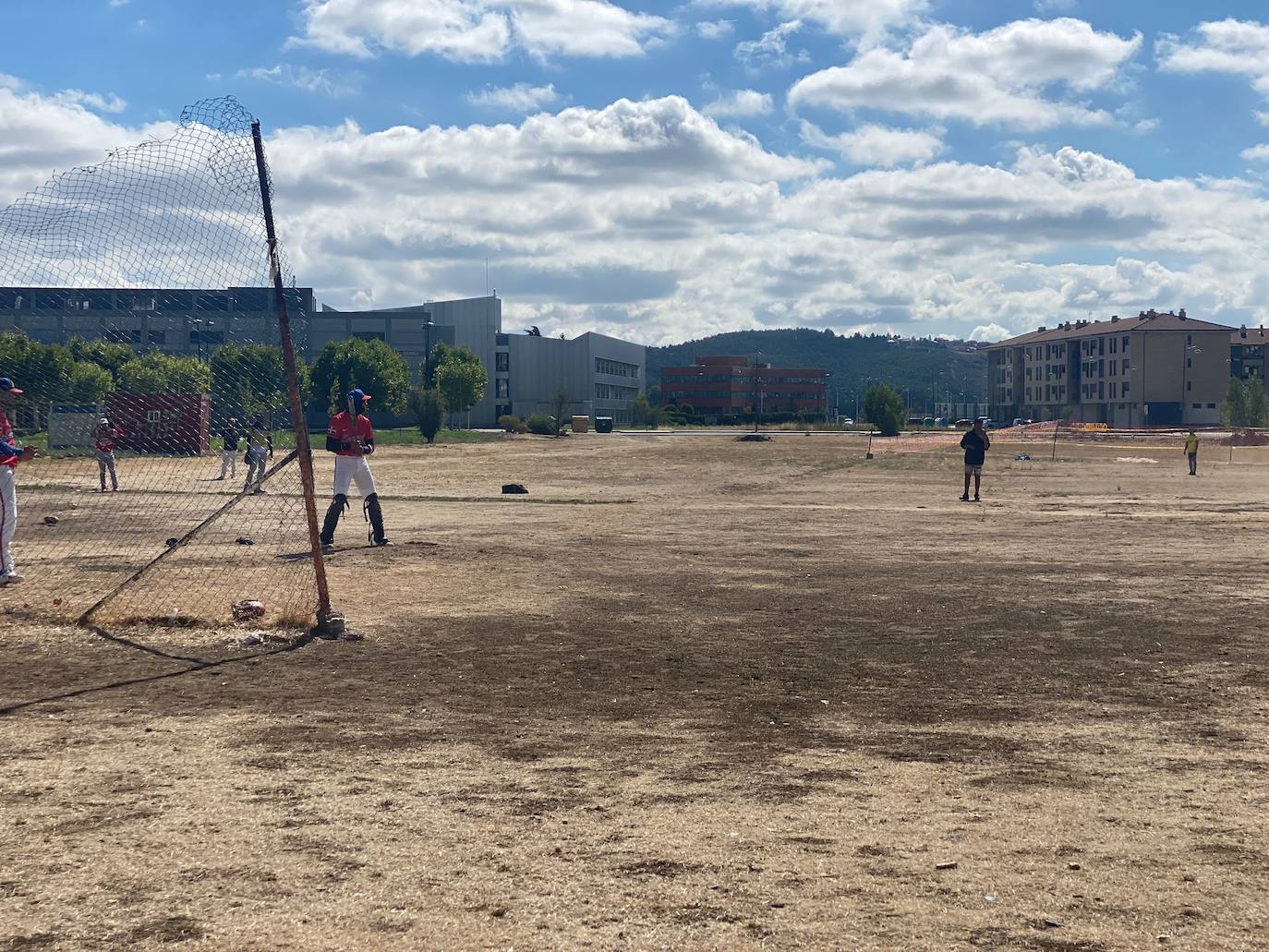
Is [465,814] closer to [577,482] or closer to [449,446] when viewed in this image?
[577,482]

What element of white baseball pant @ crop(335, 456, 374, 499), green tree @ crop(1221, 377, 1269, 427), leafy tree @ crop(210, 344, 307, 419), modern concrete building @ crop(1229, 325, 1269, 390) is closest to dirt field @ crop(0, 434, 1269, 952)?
leafy tree @ crop(210, 344, 307, 419)

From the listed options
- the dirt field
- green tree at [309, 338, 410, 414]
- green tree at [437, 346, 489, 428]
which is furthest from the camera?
green tree at [437, 346, 489, 428]

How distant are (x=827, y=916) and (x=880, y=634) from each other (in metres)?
6.33

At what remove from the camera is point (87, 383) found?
15641 mm

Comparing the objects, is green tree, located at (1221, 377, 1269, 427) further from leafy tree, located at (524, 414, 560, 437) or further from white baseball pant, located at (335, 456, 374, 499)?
white baseball pant, located at (335, 456, 374, 499)

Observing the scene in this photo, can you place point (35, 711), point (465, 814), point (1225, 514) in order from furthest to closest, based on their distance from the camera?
point (1225, 514)
point (35, 711)
point (465, 814)

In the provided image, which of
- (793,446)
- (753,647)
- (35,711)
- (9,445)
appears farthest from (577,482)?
→ (793,446)

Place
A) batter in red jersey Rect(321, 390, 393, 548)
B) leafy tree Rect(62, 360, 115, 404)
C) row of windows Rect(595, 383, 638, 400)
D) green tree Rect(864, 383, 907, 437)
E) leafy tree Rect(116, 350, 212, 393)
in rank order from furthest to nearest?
row of windows Rect(595, 383, 638, 400), green tree Rect(864, 383, 907, 437), batter in red jersey Rect(321, 390, 393, 548), leafy tree Rect(62, 360, 115, 404), leafy tree Rect(116, 350, 212, 393)

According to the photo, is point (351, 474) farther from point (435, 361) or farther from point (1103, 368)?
point (1103, 368)

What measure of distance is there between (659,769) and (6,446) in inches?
376

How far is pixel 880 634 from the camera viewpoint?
10.8 m

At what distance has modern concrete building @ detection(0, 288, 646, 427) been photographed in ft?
36.7

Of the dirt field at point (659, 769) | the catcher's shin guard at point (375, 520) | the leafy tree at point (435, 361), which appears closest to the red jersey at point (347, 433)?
the catcher's shin guard at point (375, 520)

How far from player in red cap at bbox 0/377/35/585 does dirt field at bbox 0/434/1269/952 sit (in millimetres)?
2472
